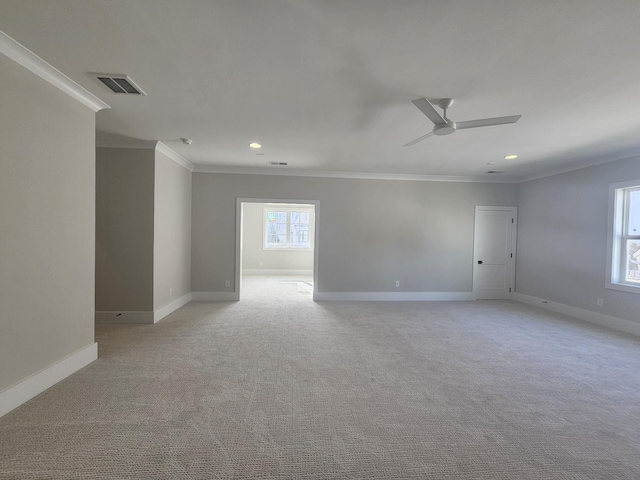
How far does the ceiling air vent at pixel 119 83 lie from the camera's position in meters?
2.33

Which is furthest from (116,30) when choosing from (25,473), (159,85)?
(25,473)

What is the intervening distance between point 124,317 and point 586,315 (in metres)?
7.25

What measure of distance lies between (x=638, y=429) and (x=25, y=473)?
387 centimetres

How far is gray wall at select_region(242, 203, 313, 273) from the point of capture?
9.59m

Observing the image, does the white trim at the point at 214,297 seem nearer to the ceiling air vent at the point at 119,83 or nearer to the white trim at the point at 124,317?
the white trim at the point at 124,317

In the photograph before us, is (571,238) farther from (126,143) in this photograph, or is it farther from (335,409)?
(126,143)

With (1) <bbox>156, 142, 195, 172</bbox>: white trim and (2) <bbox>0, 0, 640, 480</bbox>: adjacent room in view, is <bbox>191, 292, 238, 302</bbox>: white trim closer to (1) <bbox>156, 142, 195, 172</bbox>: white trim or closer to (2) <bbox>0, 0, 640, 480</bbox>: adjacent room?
(2) <bbox>0, 0, 640, 480</bbox>: adjacent room

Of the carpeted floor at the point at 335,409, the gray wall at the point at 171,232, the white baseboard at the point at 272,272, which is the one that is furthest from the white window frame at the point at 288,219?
the carpeted floor at the point at 335,409

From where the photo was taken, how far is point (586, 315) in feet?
15.6

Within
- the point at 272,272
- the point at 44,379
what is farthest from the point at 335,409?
the point at 272,272

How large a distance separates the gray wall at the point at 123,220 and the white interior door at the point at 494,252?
619cm

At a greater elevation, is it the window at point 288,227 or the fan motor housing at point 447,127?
the fan motor housing at point 447,127

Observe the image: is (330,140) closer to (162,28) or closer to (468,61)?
(468,61)

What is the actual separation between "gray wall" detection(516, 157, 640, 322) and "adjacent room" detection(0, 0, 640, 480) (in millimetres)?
42
